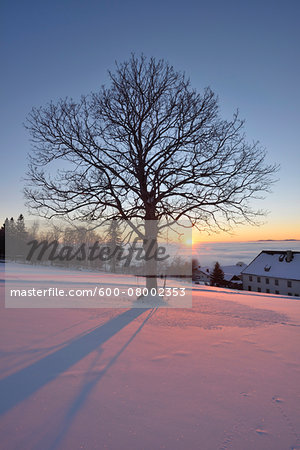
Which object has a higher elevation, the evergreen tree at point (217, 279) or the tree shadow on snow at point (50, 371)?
the tree shadow on snow at point (50, 371)

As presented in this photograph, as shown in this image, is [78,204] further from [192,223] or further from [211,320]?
[211,320]

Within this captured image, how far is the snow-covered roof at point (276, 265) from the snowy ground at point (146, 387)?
128 ft

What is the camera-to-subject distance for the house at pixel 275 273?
3821 centimetres

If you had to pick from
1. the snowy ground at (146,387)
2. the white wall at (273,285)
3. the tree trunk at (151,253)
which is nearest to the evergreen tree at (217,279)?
the white wall at (273,285)

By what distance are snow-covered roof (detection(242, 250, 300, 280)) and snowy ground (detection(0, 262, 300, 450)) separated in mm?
39053

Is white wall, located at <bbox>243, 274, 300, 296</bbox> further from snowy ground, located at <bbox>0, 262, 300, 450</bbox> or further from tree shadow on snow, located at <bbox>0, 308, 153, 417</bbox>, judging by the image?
tree shadow on snow, located at <bbox>0, 308, 153, 417</bbox>

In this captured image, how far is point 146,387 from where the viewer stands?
2822 millimetres

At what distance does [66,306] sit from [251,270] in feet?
142

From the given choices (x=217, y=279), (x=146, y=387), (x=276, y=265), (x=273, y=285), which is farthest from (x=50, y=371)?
(x=217, y=279)

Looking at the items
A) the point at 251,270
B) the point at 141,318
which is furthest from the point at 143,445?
the point at 251,270

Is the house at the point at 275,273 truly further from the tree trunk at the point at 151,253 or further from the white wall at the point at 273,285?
the tree trunk at the point at 151,253

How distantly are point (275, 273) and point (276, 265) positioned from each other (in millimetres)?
1937

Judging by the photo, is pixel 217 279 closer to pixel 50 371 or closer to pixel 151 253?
pixel 151 253

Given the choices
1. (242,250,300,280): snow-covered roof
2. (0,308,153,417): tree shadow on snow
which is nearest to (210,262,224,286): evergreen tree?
(242,250,300,280): snow-covered roof
